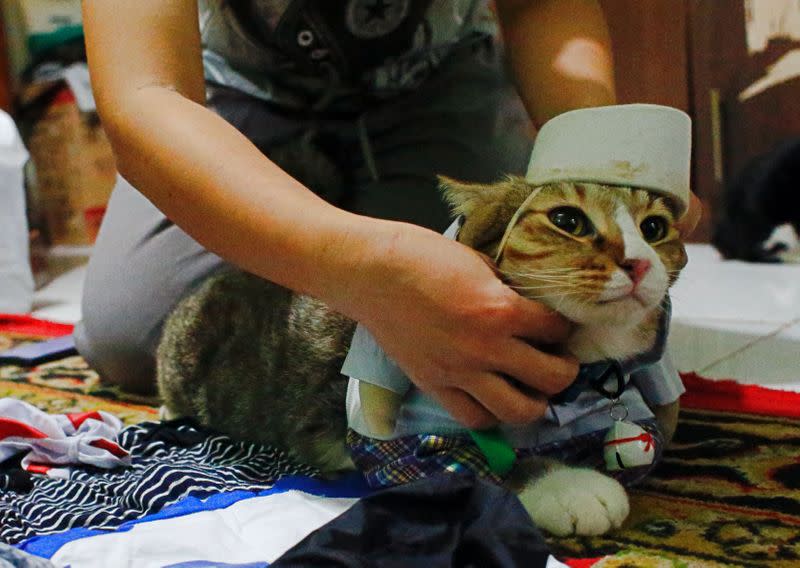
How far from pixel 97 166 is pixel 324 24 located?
6.60ft

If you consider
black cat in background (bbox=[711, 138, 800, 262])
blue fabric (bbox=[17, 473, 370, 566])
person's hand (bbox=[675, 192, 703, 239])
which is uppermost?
person's hand (bbox=[675, 192, 703, 239])

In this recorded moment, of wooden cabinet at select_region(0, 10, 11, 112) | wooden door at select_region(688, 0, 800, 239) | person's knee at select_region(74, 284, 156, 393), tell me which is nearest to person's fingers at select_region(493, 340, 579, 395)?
person's knee at select_region(74, 284, 156, 393)

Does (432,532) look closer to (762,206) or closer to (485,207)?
(485,207)

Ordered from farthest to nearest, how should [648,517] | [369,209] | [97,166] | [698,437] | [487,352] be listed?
1. [97,166]
2. [369,209]
3. [698,437]
4. [648,517]
5. [487,352]

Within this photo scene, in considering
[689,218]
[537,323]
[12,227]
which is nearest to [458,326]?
[537,323]

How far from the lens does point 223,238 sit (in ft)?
3.05

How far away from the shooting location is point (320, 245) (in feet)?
2.79

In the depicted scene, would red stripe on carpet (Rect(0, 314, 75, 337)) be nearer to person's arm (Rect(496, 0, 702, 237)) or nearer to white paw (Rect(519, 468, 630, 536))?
person's arm (Rect(496, 0, 702, 237))

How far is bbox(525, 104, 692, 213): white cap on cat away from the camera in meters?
0.84

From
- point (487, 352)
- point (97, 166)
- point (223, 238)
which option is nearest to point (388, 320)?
point (487, 352)

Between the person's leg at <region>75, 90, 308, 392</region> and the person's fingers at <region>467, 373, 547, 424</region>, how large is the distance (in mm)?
672

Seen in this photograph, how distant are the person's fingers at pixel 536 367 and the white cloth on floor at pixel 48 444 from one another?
53cm

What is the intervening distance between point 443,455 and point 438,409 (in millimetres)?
44

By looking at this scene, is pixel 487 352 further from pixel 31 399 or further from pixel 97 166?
pixel 97 166
